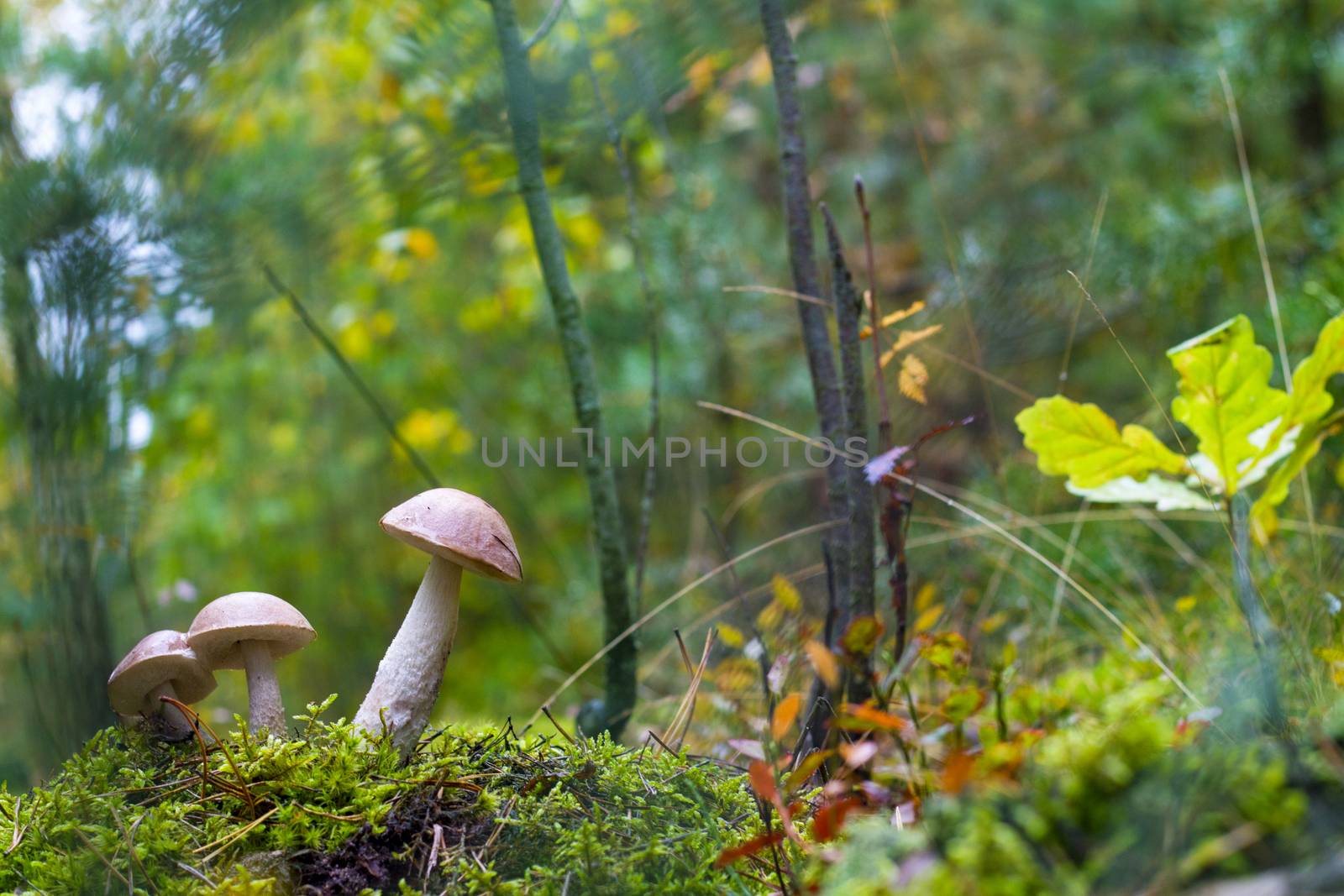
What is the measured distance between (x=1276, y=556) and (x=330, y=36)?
5637 mm

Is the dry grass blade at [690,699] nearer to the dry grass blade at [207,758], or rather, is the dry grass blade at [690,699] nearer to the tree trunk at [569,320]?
the tree trunk at [569,320]

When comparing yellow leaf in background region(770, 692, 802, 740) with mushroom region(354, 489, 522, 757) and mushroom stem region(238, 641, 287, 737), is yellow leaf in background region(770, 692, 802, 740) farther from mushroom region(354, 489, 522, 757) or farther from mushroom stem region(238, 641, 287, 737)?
mushroom stem region(238, 641, 287, 737)

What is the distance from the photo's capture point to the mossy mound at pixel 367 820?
1.05 m

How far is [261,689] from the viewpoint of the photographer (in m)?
1.35

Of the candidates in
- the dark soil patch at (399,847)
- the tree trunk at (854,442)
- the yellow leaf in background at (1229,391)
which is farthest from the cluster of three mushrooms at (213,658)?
the yellow leaf in background at (1229,391)

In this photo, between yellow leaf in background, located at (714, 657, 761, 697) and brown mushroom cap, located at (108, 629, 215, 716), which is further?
yellow leaf in background, located at (714, 657, 761, 697)

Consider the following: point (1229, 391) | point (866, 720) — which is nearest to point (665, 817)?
point (866, 720)

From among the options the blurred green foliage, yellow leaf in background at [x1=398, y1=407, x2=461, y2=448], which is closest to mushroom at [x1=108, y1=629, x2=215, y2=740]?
the blurred green foliage

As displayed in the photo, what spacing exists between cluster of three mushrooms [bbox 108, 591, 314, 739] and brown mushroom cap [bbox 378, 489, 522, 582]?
0.73ft

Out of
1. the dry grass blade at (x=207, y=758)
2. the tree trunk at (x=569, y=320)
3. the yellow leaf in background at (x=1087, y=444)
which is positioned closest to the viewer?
the dry grass blade at (x=207, y=758)

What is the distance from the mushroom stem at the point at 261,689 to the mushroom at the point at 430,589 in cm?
13

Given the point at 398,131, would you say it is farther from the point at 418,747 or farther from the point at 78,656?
the point at 418,747

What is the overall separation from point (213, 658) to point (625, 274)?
3.86m

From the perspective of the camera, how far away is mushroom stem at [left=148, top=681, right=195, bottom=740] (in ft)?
4.44
